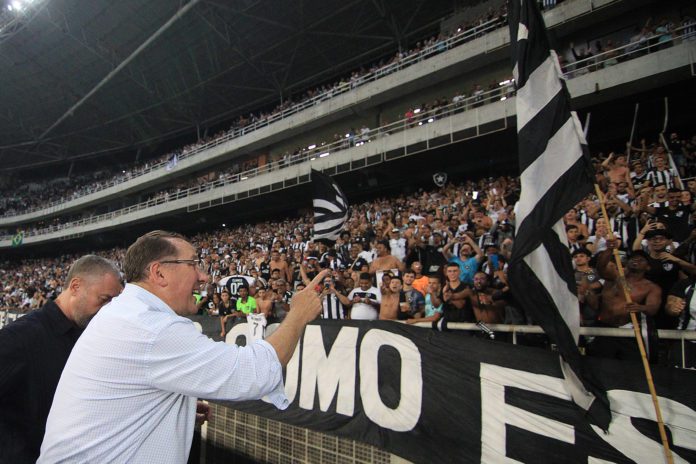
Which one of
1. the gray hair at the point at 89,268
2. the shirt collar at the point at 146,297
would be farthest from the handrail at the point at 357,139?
the shirt collar at the point at 146,297

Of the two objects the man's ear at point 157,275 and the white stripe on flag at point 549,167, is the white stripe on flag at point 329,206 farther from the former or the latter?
the man's ear at point 157,275

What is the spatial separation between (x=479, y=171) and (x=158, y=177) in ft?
81.1

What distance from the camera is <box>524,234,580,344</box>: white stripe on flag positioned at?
2.39 m

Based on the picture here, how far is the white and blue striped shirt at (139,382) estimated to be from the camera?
1.38 m

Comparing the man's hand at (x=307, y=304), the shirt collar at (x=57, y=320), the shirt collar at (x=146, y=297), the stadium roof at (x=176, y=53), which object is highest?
the stadium roof at (x=176, y=53)

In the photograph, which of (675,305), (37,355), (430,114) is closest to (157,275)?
(37,355)

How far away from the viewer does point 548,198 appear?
97.6 inches

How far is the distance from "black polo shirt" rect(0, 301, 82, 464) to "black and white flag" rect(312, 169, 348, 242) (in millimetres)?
4161

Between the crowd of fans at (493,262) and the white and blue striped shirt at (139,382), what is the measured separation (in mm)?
2141

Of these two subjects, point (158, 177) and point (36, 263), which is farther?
point (36, 263)

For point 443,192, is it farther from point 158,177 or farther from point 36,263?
point 36,263

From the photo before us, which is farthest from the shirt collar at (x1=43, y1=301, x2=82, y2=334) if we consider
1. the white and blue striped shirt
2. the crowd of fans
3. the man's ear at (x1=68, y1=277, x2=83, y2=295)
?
the crowd of fans

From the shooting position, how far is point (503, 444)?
2650 mm

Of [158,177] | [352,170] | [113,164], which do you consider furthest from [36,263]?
[352,170]
